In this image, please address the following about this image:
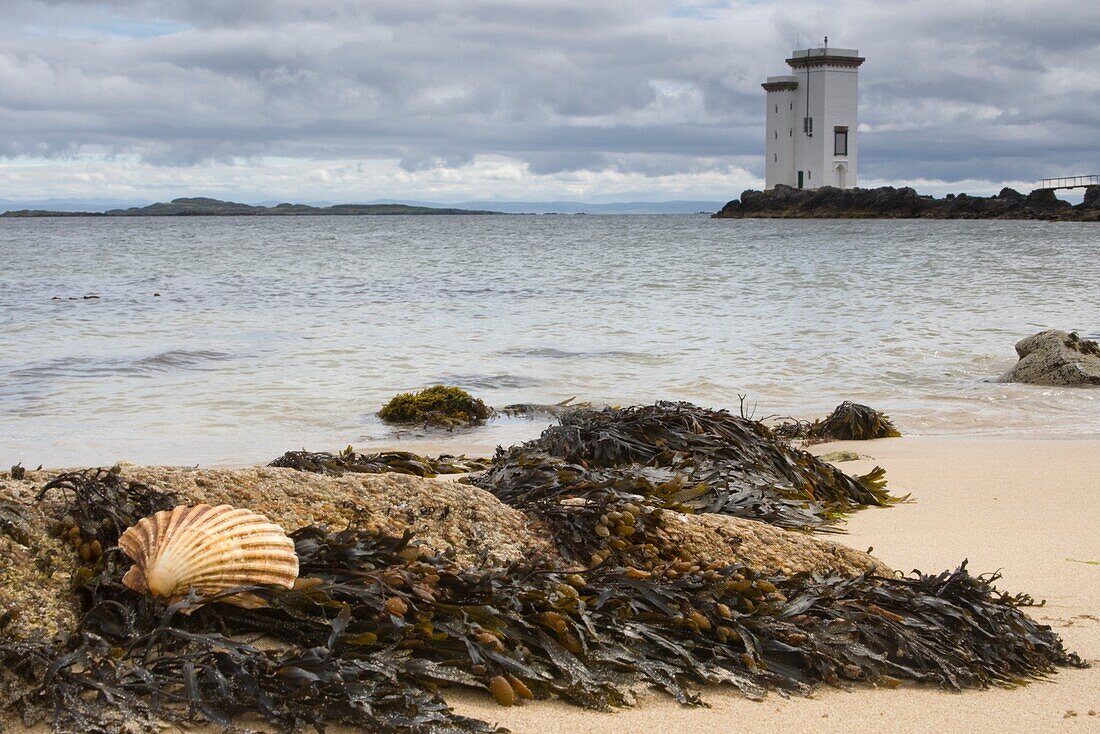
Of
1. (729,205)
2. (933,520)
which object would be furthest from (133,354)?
(729,205)

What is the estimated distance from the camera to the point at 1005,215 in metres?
75.7

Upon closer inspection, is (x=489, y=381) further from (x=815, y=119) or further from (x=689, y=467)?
(x=815, y=119)

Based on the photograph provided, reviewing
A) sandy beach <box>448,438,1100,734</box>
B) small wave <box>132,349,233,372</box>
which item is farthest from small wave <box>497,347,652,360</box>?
sandy beach <box>448,438,1100,734</box>

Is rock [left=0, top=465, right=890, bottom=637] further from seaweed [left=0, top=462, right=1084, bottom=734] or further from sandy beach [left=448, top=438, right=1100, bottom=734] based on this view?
sandy beach [left=448, top=438, right=1100, bottom=734]

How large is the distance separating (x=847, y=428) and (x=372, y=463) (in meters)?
4.04

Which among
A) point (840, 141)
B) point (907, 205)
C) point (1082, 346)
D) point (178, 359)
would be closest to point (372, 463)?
point (178, 359)

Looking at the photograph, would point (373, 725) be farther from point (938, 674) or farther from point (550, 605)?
point (938, 674)

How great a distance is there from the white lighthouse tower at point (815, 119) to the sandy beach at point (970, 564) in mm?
67003

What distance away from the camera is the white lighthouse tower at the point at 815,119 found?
7006 centimetres

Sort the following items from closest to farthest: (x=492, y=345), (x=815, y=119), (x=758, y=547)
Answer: (x=758, y=547), (x=492, y=345), (x=815, y=119)

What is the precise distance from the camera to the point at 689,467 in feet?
15.5

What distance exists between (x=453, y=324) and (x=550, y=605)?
14.0 meters

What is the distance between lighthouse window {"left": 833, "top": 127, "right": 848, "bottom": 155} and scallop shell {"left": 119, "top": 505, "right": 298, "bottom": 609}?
73629 millimetres

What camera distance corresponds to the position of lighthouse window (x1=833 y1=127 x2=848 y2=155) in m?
71.7
